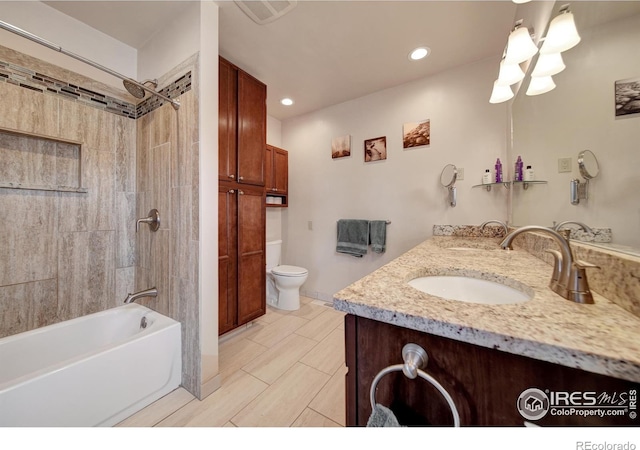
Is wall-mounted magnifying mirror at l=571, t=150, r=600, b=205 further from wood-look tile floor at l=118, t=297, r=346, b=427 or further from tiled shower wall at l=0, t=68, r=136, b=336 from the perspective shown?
tiled shower wall at l=0, t=68, r=136, b=336

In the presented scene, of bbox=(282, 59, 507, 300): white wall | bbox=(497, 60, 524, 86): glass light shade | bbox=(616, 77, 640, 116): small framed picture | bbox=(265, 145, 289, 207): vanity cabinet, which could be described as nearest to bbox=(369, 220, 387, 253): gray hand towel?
bbox=(282, 59, 507, 300): white wall

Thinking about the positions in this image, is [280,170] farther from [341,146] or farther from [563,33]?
[563,33]

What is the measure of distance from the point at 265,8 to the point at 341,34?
0.57 metres

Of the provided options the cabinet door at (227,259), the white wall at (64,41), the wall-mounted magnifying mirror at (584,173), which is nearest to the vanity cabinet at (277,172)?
the cabinet door at (227,259)

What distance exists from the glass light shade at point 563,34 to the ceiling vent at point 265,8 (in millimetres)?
1351

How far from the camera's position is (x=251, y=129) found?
6.50ft

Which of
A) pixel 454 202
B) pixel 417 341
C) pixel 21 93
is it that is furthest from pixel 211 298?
pixel 454 202

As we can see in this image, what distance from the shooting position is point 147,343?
123 cm

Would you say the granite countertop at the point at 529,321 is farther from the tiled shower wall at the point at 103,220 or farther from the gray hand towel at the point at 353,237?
the gray hand towel at the point at 353,237

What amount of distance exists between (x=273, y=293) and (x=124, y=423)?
5.11ft

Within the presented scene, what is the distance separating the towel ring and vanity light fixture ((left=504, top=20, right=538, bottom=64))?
1.52 metres

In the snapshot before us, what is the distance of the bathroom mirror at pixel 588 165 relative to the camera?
0.75m

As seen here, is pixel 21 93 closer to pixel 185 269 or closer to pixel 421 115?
pixel 185 269

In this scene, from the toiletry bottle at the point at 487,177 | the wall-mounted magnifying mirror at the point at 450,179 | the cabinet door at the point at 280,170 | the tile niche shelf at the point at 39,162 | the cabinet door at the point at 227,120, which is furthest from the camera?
the cabinet door at the point at 280,170
